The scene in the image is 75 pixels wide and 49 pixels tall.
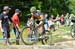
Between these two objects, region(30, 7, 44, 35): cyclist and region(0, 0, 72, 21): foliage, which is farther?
region(0, 0, 72, 21): foliage

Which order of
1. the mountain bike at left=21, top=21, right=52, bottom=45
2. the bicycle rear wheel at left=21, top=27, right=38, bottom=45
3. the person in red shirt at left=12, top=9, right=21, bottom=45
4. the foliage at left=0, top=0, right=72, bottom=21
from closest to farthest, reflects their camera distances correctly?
1. the person in red shirt at left=12, top=9, right=21, bottom=45
2. the bicycle rear wheel at left=21, top=27, right=38, bottom=45
3. the mountain bike at left=21, top=21, right=52, bottom=45
4. the foliage at left=0, top=0, right=72, bottom=21

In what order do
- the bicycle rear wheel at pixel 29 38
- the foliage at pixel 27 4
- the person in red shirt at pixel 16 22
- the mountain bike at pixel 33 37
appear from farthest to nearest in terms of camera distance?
the foliage at pixel 27 4, the mountain bike at pixel 33 37, the bicycle rear wheel at pixel 29 38, the person in red shirt at pixel 16 22

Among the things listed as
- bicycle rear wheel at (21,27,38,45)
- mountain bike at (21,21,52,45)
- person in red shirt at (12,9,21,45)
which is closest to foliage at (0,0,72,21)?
mountain bike at (21,21,52,45)

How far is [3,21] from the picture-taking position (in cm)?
1465

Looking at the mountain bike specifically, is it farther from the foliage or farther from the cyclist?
the foliage

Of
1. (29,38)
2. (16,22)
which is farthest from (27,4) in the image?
(29,38)

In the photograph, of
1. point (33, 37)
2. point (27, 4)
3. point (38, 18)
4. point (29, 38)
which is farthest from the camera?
point (27, 4)

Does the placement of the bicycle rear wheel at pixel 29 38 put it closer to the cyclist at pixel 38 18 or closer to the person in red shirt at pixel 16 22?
the person in red shirt at pixel 16 22

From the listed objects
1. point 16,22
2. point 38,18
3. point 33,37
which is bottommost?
point 33,37

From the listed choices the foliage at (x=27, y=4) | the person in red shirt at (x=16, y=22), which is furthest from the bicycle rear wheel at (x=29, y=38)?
the foliage at (x=27, y=4)

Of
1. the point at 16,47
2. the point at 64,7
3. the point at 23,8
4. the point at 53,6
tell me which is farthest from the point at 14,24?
the point at 64,7

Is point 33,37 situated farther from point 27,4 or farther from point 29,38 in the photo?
point 27,4

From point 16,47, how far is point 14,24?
8.98 feet

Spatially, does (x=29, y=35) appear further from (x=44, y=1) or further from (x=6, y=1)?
(x=44, y=1)
